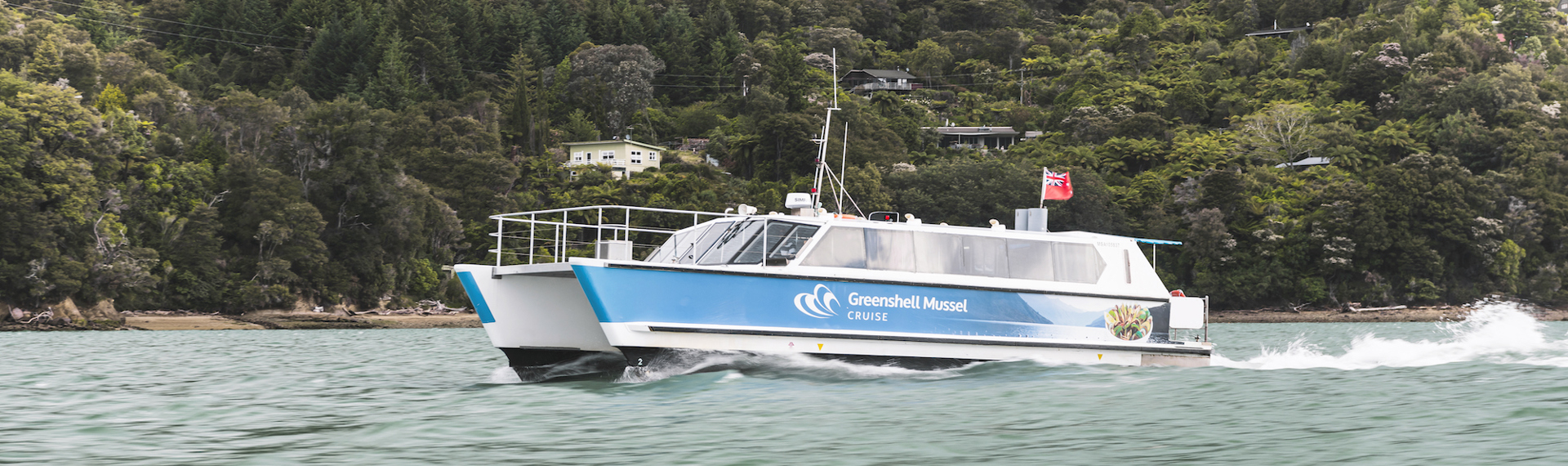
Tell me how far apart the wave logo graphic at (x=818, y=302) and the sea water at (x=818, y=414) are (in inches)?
20.6

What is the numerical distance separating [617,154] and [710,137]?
741 cm

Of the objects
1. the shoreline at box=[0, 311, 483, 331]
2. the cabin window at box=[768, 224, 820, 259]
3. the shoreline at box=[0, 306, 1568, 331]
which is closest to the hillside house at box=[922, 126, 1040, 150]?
the shoreline at box=[0, 306, 1568, 331]

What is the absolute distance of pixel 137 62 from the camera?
5938 centimetres

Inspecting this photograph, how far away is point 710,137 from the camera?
76562 mm

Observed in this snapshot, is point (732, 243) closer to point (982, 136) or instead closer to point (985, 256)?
point (985, 256)

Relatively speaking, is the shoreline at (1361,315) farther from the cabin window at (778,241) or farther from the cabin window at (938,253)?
the cabin window at (778,241)

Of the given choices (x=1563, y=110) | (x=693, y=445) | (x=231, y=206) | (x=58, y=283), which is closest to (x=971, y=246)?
(x=693, y=445)

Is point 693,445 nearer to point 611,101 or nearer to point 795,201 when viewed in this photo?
point 795,201

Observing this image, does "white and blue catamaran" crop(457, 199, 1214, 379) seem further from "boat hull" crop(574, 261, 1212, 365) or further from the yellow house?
the yellow house

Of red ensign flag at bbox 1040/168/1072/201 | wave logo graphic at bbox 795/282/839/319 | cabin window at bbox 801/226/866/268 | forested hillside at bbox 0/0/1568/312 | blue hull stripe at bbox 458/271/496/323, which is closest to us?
wave logo graphic at bbox 795/282/839/319

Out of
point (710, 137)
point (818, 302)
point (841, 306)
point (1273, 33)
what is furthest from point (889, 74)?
point (818, 302)

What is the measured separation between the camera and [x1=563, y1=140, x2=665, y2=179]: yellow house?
233 ft

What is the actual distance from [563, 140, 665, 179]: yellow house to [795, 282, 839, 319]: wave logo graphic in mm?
57938

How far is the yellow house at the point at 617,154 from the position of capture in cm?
7112
